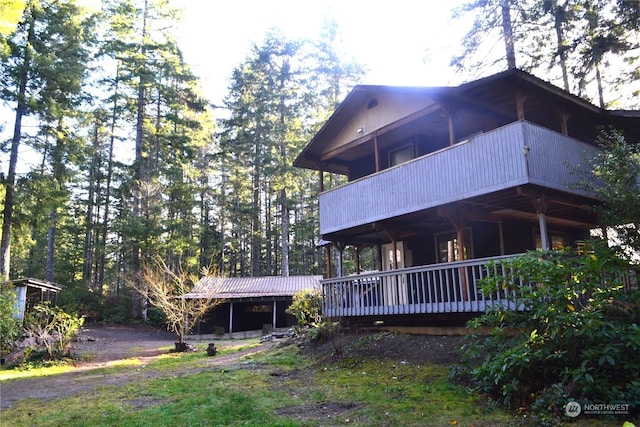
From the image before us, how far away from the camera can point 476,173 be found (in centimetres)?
1045

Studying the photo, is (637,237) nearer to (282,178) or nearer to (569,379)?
(569,379)

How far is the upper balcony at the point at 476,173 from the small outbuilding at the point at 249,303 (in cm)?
1503

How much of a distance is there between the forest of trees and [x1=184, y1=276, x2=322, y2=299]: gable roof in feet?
4.97

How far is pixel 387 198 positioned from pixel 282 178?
2051 cm

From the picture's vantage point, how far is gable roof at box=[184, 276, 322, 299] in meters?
27.7

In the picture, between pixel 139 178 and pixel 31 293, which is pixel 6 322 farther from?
pixel 139 178

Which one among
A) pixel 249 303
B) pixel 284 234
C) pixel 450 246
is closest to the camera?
pixel 450 246

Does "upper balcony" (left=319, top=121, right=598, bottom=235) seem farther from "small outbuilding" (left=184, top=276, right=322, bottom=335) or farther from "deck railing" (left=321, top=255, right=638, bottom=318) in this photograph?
"small outbuilding" (left=184, top=276, right=322, bottom=335)

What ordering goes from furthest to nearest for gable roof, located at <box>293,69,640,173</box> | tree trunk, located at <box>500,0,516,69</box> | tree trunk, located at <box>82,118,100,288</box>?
tree trunk, located at <box>82,118,100,288</box> → tree trunk, located at <box>500,0,516,69</box> → gable roof, located at <box>293,69,640,173</box>

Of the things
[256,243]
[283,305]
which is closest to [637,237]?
[283,305]

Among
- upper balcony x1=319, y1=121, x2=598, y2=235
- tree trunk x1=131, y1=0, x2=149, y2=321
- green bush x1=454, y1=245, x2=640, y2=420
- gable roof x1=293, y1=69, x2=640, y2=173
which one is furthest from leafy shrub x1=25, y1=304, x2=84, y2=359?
tree trunk x1=131, y1=0, x2=149, y2=321

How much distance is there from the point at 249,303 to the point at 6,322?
52.5 ft

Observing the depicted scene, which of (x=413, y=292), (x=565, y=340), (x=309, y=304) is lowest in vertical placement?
(x=565, y=340)

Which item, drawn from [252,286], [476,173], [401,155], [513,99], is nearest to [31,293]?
[252,286]
